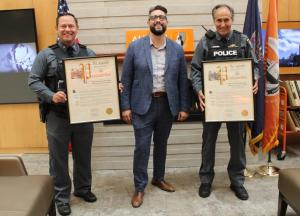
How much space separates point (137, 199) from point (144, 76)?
3.35 feet

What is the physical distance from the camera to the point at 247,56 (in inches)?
113

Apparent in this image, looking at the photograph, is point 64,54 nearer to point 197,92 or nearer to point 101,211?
point 197,92

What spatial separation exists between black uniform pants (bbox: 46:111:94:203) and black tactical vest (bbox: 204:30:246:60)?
1142mm

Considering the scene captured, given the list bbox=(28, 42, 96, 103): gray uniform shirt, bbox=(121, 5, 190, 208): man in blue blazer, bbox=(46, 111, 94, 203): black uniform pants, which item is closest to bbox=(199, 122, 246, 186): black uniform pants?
bbox=(121, 5, 190, 208): man in blue blazer

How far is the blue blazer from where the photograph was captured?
2.77 meters

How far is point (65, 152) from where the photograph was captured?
8.95 ft

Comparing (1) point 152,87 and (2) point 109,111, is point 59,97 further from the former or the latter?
(1) point 152,87

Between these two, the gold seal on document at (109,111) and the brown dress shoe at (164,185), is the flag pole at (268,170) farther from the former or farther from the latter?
the gold seal on document at (109,111)

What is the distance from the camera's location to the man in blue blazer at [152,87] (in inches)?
109

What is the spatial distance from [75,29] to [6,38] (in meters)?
2.08

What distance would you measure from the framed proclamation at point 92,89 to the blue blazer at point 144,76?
16 centimetres

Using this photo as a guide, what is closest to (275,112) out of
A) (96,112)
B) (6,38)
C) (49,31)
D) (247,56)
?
(247,56)

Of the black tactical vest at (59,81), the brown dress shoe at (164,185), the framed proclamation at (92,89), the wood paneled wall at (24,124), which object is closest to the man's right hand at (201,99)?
the framed proclamation at (92,89)

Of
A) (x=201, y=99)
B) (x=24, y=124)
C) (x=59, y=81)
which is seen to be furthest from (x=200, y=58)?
(x=24, y=124)
